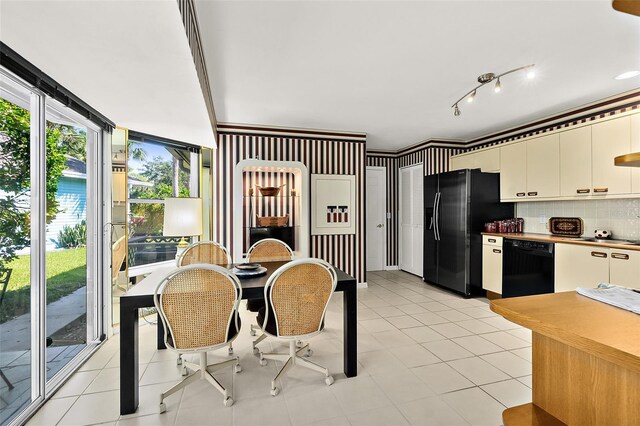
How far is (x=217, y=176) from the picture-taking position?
451cm

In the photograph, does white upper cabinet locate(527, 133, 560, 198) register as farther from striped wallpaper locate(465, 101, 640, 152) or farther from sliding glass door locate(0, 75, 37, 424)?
sliding glass door locate(0, 75, 37, 424)

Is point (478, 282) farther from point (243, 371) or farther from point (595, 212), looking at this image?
point (243, 371)

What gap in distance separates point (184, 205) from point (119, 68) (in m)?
1.64

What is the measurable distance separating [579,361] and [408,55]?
2.39 m

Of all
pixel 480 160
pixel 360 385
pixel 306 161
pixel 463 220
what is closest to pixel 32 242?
pixel 360 385

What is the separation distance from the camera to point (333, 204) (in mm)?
4980

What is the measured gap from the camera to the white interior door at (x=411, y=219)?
6.02 meters

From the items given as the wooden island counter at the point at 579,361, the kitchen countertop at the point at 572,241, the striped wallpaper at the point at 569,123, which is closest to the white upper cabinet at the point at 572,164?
the striped wallpaper at the point at 569,123

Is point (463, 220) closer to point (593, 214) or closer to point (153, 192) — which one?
Answer: point (593, 214)

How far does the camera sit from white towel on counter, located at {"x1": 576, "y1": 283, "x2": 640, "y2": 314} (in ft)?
3.83

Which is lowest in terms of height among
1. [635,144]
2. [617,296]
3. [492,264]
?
[492,264]

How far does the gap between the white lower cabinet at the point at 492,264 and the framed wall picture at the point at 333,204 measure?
78.5 inches

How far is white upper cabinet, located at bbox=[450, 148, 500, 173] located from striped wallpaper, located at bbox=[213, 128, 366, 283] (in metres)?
1.77

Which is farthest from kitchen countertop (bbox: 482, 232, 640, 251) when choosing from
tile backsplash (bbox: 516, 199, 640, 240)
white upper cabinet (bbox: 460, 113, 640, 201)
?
white upper cabinet (bbox: 460, 113, 640, 201)
